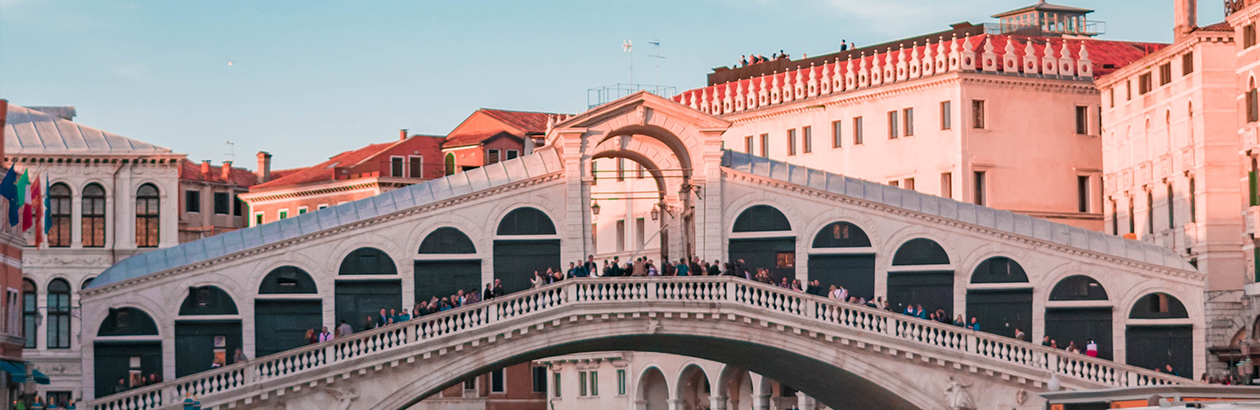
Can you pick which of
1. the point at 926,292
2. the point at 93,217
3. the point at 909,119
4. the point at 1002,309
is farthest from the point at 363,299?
the point at 909,119

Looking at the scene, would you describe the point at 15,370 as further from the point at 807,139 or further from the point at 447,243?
the point at 807,139

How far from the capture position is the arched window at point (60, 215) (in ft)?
197

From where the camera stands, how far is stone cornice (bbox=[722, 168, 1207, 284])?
182 feet

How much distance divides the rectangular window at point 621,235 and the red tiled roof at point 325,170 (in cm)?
1532

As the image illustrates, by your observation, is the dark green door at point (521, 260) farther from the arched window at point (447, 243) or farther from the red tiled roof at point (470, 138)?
the red tiled roof at point (470, 138)

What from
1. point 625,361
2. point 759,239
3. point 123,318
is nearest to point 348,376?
point 123,318

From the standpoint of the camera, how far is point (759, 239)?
55969mm

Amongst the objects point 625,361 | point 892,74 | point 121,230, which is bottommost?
point 625,361

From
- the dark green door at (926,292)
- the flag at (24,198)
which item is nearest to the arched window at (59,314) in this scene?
the flag at (24,198)

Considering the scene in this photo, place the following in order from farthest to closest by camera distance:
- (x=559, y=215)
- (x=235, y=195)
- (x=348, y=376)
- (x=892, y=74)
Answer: (x=235, y=195) < (x=892, y=74) < (x=559, y=215) < (x=348, y=376)

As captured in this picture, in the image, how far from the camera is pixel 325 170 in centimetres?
9188

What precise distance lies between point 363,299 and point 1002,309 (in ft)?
56.9

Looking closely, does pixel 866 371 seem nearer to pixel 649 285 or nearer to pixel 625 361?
pixel 649 285

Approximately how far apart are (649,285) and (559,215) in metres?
4.31
